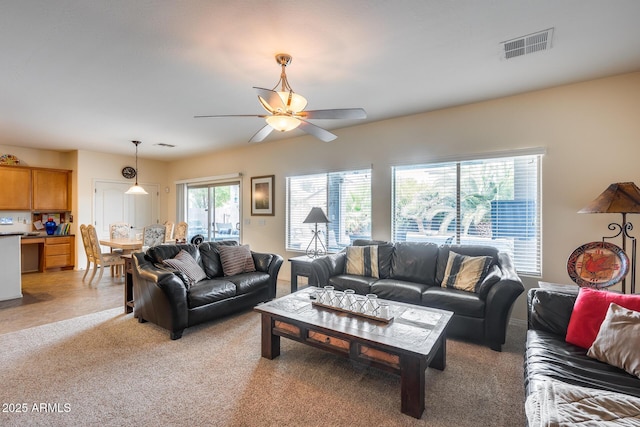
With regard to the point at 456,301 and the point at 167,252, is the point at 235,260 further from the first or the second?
the point at 456,301

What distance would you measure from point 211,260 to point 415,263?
8.66 feet

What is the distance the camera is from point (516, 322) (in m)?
3.43

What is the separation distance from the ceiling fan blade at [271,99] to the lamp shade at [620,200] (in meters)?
2.83

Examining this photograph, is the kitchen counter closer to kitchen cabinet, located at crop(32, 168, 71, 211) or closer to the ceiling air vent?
kitchen cabinet, located at crop(32, 168, 71, 211)

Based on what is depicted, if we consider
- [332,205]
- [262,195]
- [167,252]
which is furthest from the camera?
[262,195]

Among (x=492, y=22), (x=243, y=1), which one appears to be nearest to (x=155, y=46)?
(x=243, y=1)

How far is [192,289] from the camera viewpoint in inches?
125

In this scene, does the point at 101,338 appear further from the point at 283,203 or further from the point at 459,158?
the point at 459,158

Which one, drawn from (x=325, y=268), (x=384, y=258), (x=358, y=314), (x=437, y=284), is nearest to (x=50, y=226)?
(x=325, y=268)

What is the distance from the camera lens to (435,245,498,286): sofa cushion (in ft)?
11.2

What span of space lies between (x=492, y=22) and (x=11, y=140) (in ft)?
25.9

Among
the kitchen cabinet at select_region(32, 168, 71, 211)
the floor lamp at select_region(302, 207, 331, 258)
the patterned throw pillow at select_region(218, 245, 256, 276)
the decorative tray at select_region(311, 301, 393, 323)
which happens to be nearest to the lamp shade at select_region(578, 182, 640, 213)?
the decorative tray at select_region(311, 301, 393, 323)

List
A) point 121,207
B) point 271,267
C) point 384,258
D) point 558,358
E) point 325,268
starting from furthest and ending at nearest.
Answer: point 121,207, point 271,267, point 384,258, point 325,268, point 558,358

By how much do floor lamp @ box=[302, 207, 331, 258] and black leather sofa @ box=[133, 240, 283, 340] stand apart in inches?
29.4
